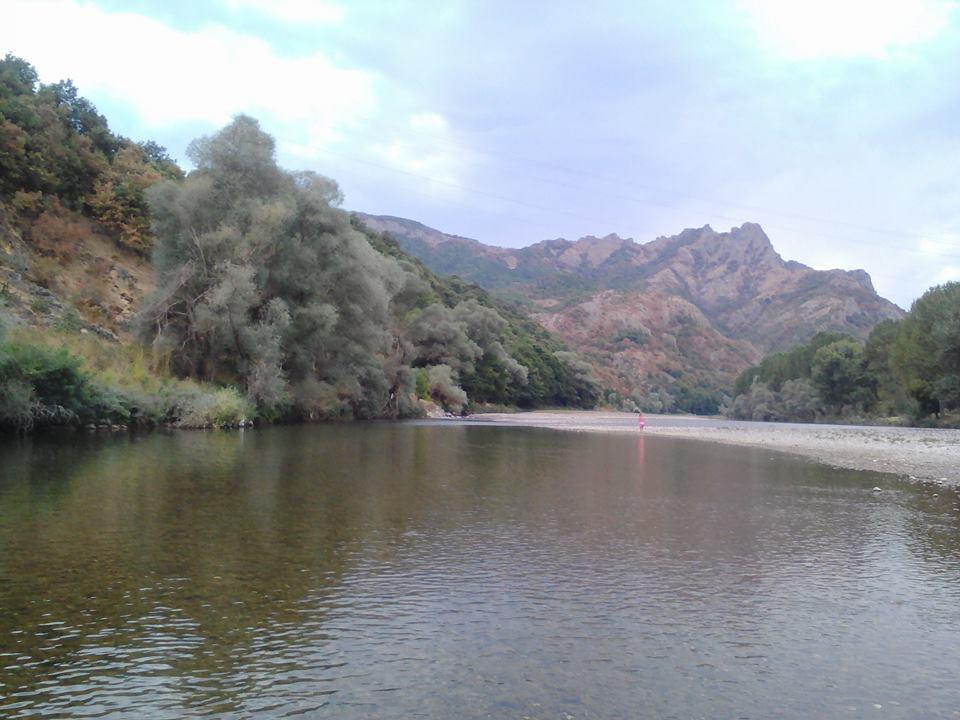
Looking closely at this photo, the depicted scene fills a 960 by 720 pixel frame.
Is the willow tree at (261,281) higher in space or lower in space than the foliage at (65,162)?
lower

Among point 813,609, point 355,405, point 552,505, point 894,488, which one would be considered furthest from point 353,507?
point 355,405

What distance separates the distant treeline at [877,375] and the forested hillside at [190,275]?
163 ft

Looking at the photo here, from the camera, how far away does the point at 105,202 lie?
5400cm

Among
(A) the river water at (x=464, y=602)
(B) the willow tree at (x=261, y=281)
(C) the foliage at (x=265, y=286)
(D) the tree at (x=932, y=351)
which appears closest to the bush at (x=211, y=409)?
(B) the willow tree at (x=261, y=281)

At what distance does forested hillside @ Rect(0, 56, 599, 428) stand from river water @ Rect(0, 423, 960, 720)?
802 inches

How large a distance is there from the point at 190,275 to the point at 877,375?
273ft

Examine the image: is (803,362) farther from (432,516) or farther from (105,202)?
(432,516)

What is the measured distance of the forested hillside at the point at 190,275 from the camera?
1478 inches

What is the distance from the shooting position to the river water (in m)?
5.63

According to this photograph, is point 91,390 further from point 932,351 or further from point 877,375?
point 877,375

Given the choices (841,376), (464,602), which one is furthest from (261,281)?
(841,376)

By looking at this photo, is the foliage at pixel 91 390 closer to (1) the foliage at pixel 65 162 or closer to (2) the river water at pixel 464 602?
(2) the river water at pixel 464 602

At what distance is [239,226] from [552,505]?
35394mm

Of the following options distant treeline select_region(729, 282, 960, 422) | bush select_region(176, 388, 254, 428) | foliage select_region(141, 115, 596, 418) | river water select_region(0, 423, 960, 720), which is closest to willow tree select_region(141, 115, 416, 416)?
foliage select_region(141, 115, 596, 418)
